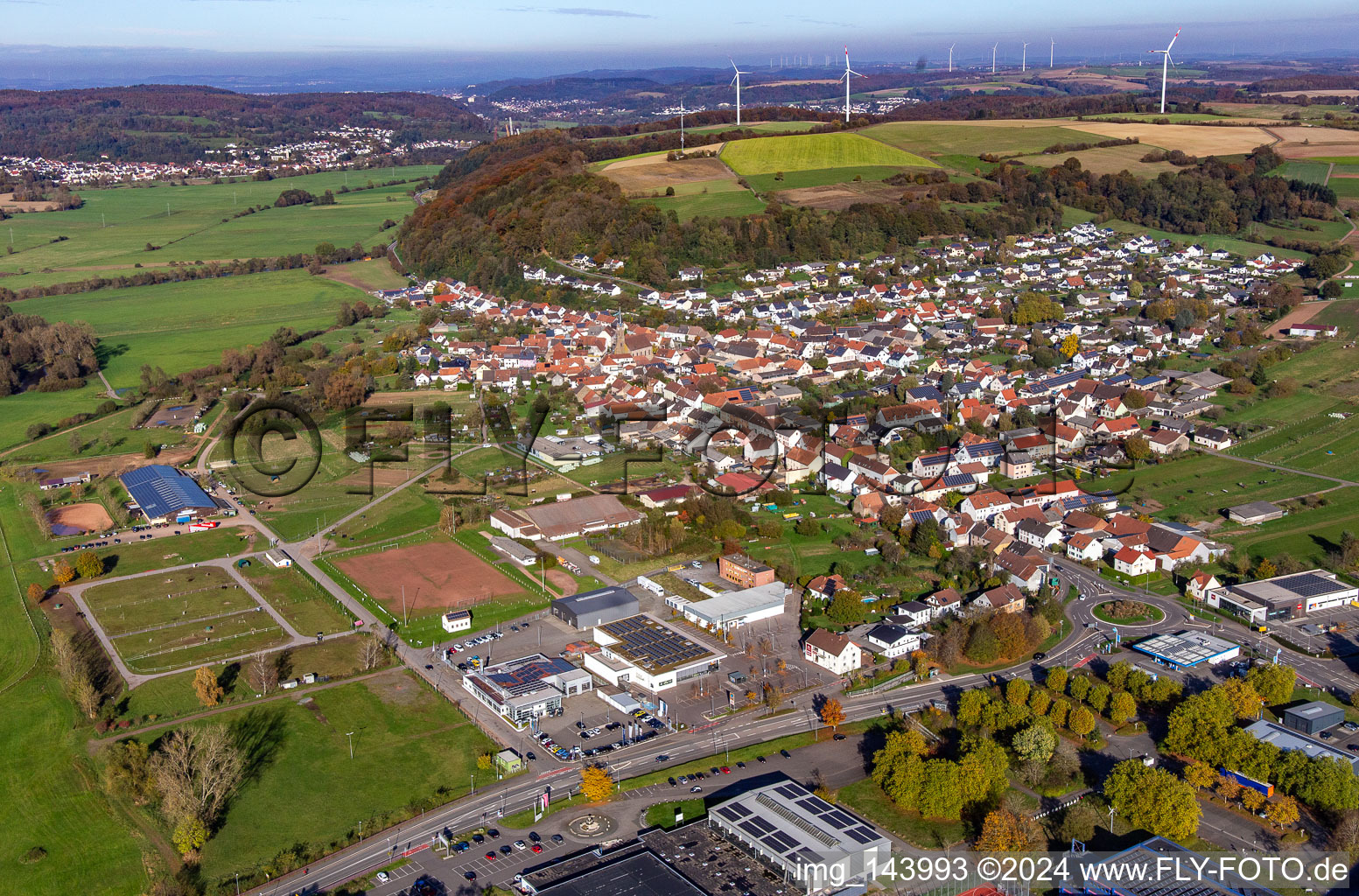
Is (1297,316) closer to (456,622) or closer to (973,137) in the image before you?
(973,137)

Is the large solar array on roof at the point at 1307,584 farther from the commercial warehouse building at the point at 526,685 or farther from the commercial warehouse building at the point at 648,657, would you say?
the commercial warehouse building at the point at 526,685

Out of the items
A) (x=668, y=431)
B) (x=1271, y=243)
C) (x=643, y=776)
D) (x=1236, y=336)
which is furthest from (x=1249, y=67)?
(x=643, y=776)

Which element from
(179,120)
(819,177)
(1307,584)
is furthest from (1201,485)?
(179,120)

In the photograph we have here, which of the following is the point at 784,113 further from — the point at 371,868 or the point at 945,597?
the point at 371,868

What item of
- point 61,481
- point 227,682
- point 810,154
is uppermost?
point 810,154

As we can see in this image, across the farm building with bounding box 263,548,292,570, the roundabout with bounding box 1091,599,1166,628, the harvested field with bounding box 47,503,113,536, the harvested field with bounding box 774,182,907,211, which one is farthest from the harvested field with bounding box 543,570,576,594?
the harvested field with bounding box 774,182,907,211

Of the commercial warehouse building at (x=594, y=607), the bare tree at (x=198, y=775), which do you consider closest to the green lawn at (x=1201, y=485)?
the commercial warehouse building at (x=594, y=607)
